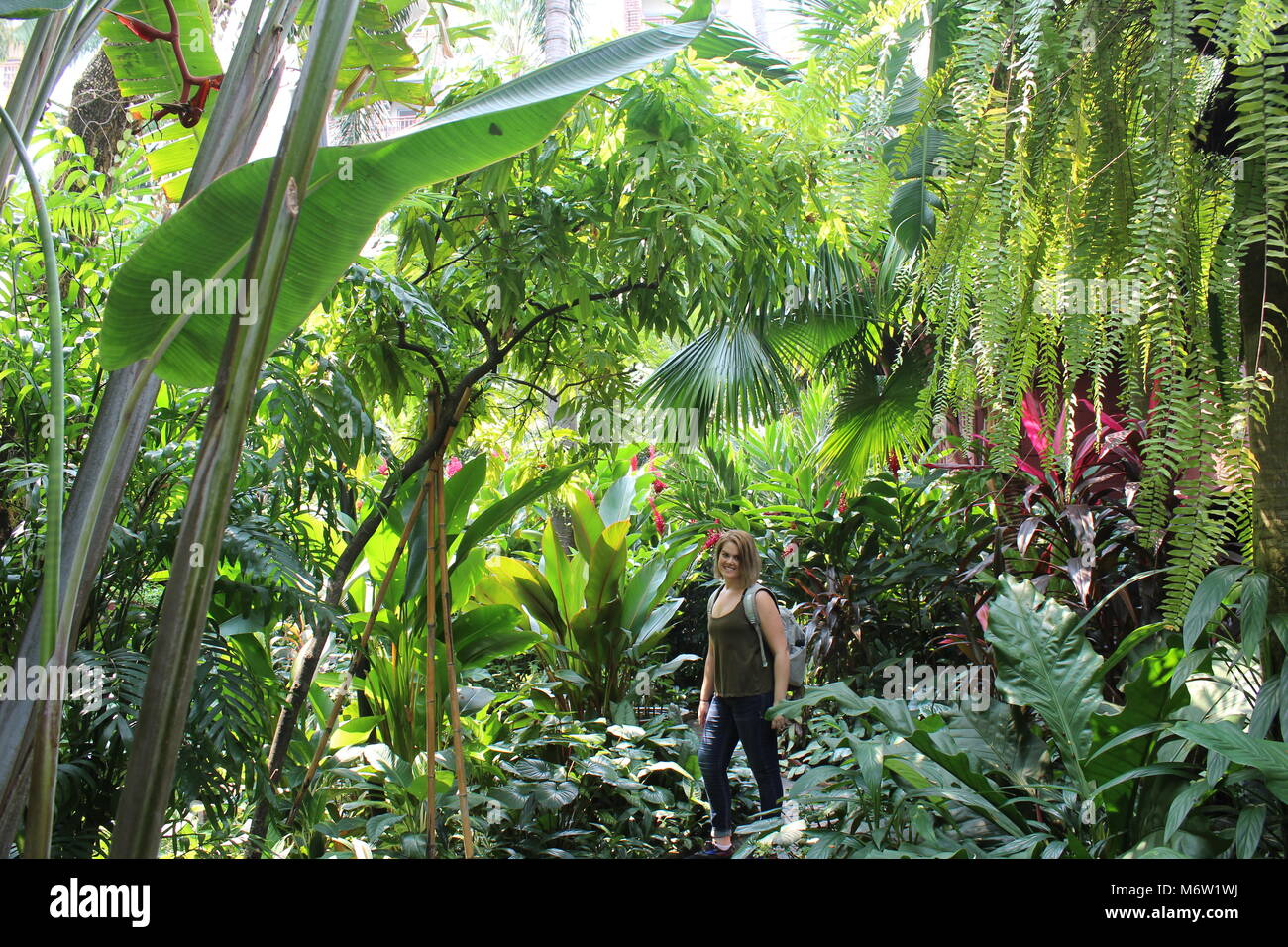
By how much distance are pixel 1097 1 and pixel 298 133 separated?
86 centimetres

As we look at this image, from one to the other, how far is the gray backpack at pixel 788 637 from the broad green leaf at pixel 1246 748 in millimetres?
1743

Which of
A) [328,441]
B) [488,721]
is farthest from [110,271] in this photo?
[488,721]

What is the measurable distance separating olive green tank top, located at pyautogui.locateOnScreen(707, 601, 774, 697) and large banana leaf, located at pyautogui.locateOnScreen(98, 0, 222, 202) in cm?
222

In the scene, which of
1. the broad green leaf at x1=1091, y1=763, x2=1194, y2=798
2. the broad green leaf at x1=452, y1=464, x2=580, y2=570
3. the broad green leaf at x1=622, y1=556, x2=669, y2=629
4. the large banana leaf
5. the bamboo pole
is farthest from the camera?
the broad green leaf at x1=622, y1=556, x2=669, y2=629

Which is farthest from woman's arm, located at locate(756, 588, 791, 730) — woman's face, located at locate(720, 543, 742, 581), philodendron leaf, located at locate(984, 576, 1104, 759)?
philodendron leaf, located at locate(984, 576, 1104, 759)

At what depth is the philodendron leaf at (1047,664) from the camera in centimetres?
191

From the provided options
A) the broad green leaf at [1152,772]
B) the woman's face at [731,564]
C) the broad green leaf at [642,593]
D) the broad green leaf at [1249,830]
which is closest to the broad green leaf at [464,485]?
the woman's face at [731,564]

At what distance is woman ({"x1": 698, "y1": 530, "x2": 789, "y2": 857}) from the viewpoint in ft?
10.3

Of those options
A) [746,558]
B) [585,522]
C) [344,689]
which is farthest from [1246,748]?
[585,522]

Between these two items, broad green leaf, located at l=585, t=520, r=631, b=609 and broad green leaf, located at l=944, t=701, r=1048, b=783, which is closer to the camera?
broad green leaf, located at l=944, t=701, r=1048, b=783

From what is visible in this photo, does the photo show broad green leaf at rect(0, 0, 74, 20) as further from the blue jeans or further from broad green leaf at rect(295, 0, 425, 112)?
the blue jeans

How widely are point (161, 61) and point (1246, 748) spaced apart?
267cm

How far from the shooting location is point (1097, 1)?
954 mm
